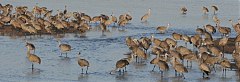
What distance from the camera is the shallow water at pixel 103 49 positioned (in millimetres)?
13781

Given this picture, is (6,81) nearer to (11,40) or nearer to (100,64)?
(100,64)

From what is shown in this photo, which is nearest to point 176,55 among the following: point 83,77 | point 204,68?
point 204,68

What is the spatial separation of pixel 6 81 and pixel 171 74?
338 centimetres

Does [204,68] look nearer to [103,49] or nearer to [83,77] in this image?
[83,77]

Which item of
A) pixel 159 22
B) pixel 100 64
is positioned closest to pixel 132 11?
pixel 159 22

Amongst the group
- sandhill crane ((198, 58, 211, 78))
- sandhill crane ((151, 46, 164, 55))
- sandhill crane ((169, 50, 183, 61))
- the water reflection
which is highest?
sandhill crane ((151, 46, 164, 55))

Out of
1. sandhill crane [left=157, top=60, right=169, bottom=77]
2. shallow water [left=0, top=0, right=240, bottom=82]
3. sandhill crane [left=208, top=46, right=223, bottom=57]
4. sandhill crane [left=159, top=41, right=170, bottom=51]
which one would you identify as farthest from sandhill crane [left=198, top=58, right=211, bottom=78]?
sandhill crane [left=159, top=41, right=170, bottom=51]

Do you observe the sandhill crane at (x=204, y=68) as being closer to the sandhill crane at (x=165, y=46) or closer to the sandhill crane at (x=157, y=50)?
the sandhill crane at (x=157, y=50)

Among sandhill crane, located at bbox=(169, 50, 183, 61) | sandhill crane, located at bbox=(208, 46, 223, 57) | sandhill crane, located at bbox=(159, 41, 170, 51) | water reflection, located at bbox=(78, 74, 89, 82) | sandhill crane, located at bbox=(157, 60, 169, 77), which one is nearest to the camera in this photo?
water reflection, located at bbox=(78, 74, 89, 82)

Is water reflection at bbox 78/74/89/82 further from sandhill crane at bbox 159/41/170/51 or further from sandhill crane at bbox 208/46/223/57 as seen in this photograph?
sandhill crane at bbox 208/46/223/57

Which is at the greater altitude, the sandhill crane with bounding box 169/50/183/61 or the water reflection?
the sandhill crane with bounding box 169/50/183/61

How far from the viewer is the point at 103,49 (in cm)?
1744

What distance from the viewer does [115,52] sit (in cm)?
1705

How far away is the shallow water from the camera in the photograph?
45.2 feet
